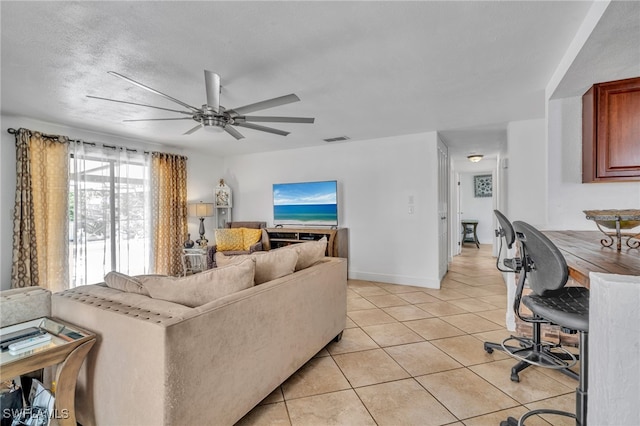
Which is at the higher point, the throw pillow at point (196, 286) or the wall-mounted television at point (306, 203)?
the wall-mounted television at point (306, 203)

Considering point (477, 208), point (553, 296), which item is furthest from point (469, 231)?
point (553, 296)

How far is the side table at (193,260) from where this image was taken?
16.0 feet

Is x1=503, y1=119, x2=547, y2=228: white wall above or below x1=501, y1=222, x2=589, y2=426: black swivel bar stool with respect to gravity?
above

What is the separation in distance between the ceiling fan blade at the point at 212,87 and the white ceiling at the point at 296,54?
25 centimetres

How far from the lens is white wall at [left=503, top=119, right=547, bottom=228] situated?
12.0 feet

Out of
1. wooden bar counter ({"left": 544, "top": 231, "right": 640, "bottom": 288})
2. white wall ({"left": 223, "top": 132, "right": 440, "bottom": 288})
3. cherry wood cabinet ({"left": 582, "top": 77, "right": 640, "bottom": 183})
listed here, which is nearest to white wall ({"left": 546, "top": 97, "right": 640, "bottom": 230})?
cherry wood cabinet ({"left": 582, "top": 77, "right": 640, "bottom": 183})

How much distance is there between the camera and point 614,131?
2.20 meters

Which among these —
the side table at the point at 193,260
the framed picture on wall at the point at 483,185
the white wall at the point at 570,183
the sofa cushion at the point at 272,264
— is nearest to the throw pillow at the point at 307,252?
the sofa cushion at the point at 272,264

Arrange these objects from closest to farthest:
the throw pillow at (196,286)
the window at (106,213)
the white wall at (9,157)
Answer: the throw pillow at (196,286)
the white wall at (9,157)
the window at (106,213)

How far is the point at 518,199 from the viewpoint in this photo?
12.3 feet

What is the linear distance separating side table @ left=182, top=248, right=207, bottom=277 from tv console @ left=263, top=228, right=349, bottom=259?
1128 millimetres

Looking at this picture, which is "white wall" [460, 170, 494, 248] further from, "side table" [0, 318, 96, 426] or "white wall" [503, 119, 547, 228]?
"side table" [0, 318, 96, 426]

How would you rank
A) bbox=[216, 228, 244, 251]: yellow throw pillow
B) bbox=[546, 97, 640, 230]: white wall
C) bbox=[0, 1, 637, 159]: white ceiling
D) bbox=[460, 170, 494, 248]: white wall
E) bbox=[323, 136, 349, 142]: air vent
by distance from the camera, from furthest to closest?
1. bbox=[460, 170, 494, 248]: white wall
2. bbox=[216, 228, 244, 251]: yellow throw pillow
3. bbox=[323, 136, 349, 142]: air vent
4. bbox=[546, 97, 640, 230]: white wall
5. bbox=[0, 1, 637, 159]: white ceiling

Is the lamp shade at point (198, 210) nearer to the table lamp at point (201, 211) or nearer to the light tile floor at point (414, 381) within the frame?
the table lamp at point (201, 211)
